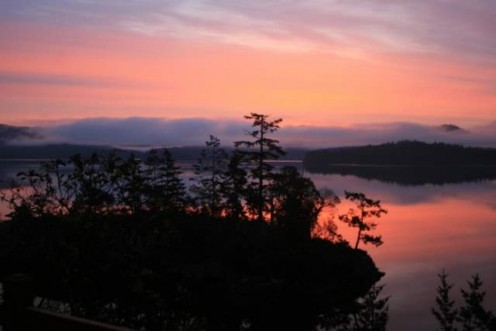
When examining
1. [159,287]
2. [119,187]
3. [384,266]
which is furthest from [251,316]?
[384,266]

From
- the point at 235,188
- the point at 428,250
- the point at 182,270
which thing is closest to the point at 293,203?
the point at 235,188

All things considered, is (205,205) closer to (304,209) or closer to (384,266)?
(304,209)

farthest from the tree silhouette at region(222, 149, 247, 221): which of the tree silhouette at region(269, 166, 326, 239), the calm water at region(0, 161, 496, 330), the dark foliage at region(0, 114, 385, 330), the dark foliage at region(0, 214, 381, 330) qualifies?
the calm water at region(0, 161, 496, 330)

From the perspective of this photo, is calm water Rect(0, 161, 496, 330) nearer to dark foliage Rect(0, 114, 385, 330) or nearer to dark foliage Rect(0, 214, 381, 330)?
dark foliage Rect(0, 114, 385, 330)

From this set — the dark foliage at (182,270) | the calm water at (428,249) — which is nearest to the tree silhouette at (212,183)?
the dark foliage at (182,270)

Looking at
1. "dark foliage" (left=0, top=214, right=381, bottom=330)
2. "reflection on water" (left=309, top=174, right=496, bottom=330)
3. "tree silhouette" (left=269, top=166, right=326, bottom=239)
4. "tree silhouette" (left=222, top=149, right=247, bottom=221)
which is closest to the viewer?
"dark foliage" (left=0, top=214, right=381, bottom=330)

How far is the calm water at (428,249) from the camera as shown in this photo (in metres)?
36.1

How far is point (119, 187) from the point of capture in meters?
10.6

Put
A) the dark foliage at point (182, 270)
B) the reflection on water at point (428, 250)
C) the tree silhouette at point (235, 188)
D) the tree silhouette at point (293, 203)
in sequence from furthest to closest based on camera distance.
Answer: the tree silhouette at point (235, 188)
the tree silhouette at point (293, 203)
the reflection on water at point (428, 250)
the dark foliage at point (182, 270)

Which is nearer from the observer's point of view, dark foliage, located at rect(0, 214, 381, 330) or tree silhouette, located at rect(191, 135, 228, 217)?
dark foliage, located at rect(0, 214, 381, 330)

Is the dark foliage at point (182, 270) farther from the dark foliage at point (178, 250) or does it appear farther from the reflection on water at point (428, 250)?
the reflection on water at point (428, 250)

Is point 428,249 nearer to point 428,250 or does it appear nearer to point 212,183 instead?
point 428,250

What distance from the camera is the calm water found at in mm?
36091

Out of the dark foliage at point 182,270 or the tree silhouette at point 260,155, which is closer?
the dark foliage at point 182,270
